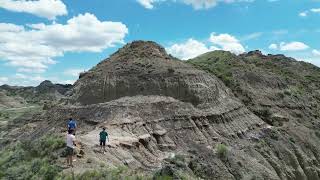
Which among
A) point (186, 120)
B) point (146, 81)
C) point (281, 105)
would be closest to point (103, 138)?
point (186, 120)

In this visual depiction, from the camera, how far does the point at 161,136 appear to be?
116 feet

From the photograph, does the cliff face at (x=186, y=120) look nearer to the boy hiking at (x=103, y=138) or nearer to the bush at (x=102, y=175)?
the boy hiking at (x=103, y=138)

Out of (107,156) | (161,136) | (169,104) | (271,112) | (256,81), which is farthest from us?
(256,81)

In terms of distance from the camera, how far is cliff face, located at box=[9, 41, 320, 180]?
32.2 metres

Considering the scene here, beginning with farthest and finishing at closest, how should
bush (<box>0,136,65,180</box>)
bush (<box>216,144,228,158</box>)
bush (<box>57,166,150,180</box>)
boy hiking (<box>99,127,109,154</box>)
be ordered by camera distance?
bush (<box>216,144,228,158</box>) → boy hiking (<box>99,127,109,154</box>) → bush (<box>0,136,65,180</box>) → bush (<box>57,166,150,180</box>)

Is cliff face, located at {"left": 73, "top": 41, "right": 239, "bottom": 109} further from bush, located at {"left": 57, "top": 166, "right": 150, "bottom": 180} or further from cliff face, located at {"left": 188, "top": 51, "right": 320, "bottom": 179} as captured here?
bush, located at {"left": 57, "top": 166, "right": 150, "bottom": 180}

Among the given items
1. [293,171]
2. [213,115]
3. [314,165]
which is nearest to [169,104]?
[213,115]

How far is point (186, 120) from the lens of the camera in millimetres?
38594

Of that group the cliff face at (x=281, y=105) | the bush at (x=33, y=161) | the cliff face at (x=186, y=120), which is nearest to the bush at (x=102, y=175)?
the bush at (x=33, y=161)

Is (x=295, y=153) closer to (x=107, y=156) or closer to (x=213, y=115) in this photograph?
(x=213, y=115)

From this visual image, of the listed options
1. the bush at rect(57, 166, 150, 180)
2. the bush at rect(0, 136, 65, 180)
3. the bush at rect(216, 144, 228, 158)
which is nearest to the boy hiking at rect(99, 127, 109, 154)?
the bush at rect(0, 136, 65, 180)

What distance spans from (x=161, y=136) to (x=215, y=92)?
1109 centimetres

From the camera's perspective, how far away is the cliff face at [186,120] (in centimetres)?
3219

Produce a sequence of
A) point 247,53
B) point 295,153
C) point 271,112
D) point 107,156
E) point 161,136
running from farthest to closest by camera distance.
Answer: point 247,53
point 271,112
point 295,153
point 161,136
point 107,156
